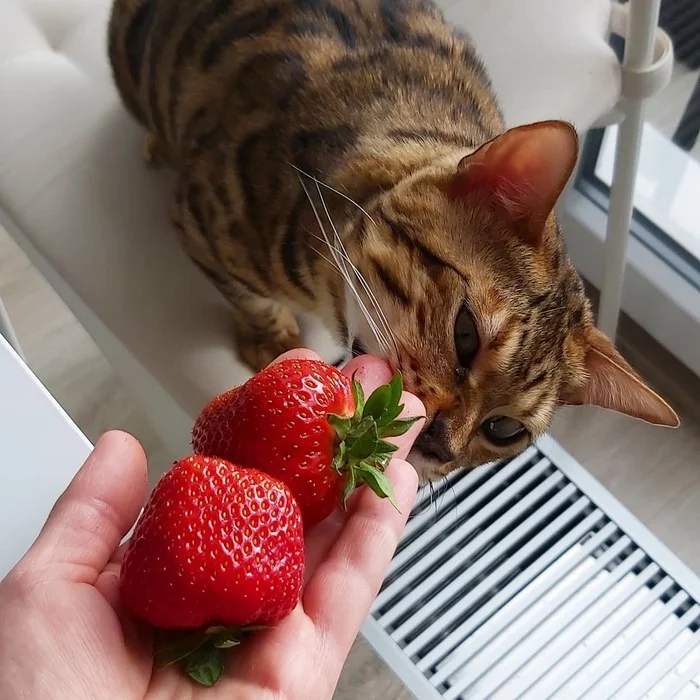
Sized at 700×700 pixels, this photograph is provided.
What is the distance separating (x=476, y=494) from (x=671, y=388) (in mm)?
533

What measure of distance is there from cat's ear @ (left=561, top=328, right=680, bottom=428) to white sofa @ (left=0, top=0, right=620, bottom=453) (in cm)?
36

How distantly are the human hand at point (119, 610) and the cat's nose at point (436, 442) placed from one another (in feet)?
0.37

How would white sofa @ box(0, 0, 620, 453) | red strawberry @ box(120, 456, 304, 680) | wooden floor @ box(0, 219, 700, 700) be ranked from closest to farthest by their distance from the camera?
red strawberry @ box(120, 456, 304, 680) → white sofa @ box(0, 0, 620, 453) → wooden floor @ box(0, 219, 700, 700)

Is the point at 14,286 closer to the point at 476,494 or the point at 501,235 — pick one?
the point at 476,494

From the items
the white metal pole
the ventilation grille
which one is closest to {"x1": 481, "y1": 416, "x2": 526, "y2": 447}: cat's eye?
the ventilation grille

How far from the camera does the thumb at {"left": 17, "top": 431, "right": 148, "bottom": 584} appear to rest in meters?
0.61

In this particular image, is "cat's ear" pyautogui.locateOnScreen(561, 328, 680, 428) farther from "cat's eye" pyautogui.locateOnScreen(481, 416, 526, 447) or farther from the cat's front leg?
the cat's front leg

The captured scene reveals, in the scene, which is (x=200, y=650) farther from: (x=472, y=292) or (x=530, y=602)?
(x=530, y=602)

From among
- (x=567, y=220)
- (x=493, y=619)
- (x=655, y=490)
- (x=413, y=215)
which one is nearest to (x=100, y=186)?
(x=413, y=215)

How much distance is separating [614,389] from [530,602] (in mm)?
491

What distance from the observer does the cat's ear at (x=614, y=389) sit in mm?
885

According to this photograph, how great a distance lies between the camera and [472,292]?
0.81m

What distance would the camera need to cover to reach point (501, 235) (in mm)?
831

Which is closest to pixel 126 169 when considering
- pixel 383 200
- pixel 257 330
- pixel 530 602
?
pixel 257 330
